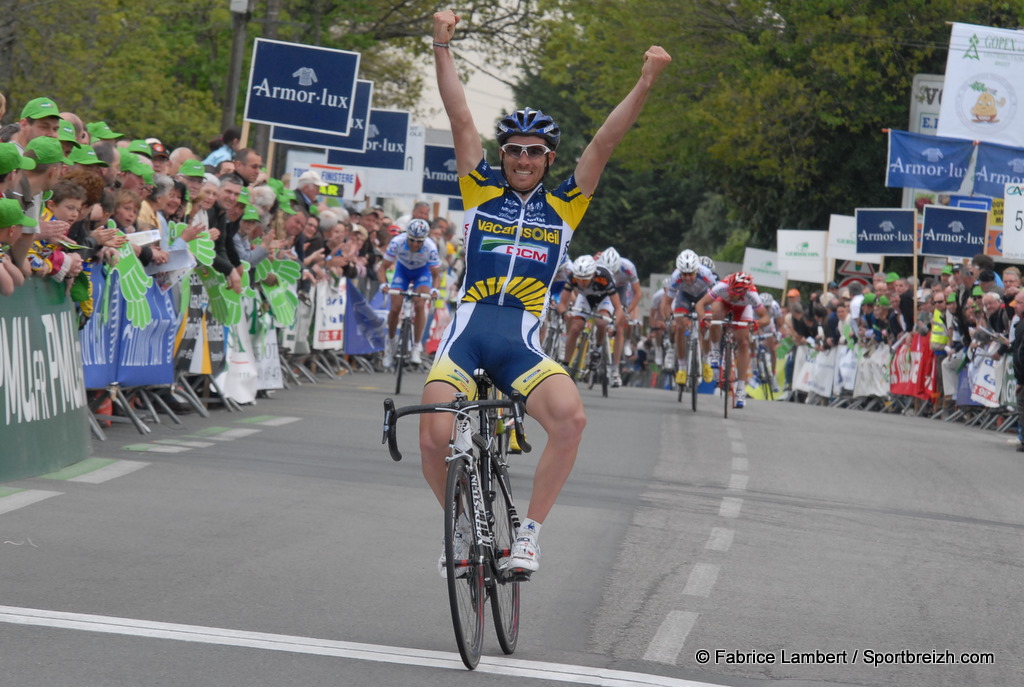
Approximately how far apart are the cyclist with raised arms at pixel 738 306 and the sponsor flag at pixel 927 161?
11472 millimetres

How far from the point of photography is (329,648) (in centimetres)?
653

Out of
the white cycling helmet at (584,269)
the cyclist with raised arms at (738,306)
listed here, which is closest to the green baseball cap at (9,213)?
the cyclist with raised arms at (738,306)

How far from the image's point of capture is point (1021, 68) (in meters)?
27.8

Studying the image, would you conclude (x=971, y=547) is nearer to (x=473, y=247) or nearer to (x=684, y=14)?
(x=473, y=247)

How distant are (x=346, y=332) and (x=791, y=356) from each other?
53.5 ft

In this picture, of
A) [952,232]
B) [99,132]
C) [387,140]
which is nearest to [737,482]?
[99,132]

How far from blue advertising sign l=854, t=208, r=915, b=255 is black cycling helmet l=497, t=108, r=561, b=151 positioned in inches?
1067

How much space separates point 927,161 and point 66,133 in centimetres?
2286

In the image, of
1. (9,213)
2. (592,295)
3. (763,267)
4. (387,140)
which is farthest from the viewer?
(763,267)

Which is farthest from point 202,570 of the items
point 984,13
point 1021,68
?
point 984,13

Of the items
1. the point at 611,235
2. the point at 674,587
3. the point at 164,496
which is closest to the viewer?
the point at 674,587

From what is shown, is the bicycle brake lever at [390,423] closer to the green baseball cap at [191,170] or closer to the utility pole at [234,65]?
the green baseball cap at [191,170]

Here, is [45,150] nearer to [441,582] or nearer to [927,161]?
[441,582]

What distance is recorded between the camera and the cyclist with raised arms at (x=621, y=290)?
2200cm
